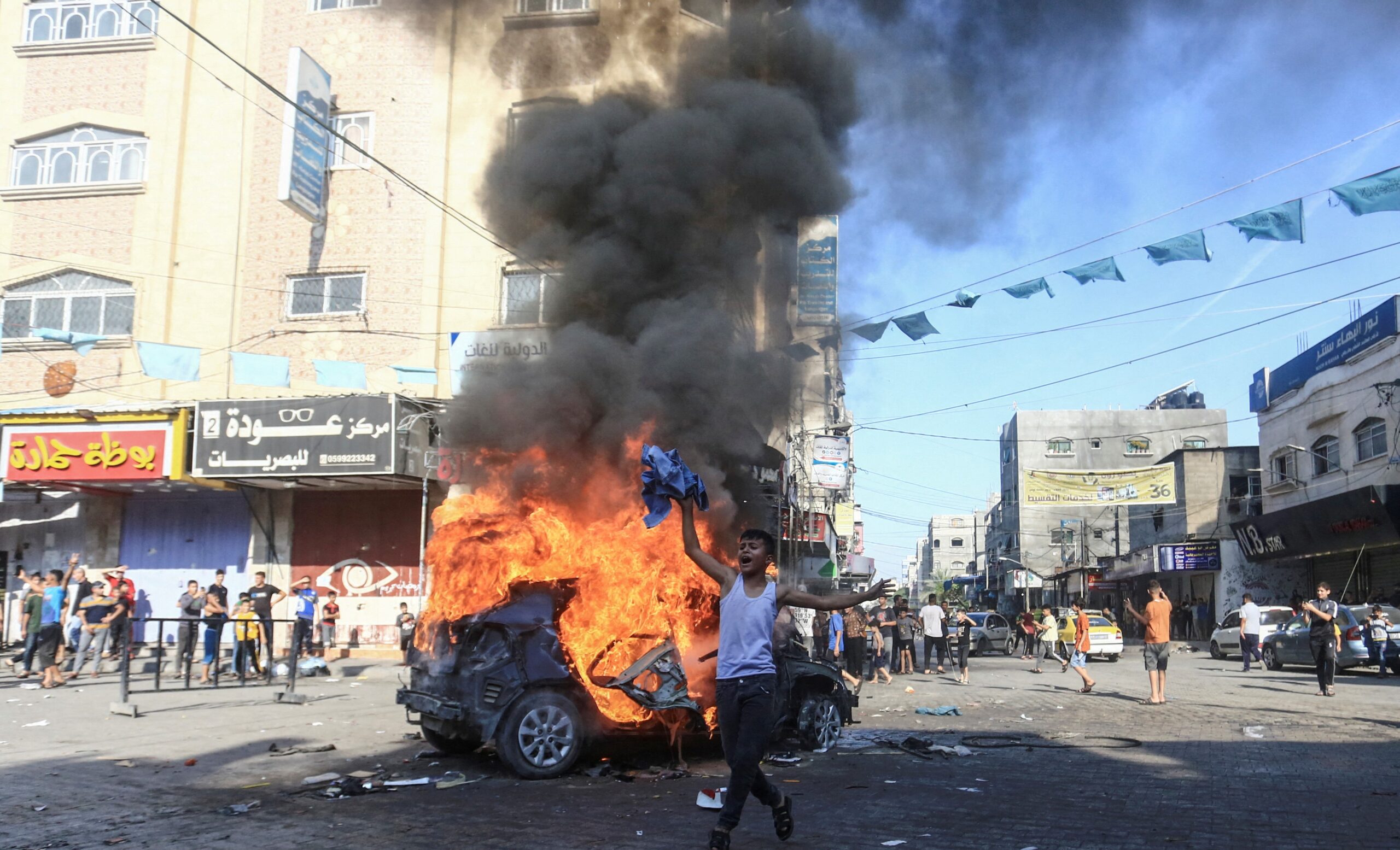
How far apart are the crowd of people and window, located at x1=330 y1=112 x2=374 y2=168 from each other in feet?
28.0

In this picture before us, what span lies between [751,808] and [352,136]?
59.9ft

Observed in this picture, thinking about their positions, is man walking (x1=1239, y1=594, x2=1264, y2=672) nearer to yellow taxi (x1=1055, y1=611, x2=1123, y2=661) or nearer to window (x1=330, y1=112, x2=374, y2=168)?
yellow taxi (x1=1055, y1=611, x2=1123, y2=661)

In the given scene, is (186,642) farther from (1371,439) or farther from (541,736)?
(1371,439)

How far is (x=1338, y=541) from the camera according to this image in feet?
88.9

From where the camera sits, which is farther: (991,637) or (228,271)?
(991,637)

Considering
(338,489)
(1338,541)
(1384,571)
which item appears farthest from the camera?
(1338,541)

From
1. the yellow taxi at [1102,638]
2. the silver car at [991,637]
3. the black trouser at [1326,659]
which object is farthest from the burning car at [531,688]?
the silver car at [991,637]

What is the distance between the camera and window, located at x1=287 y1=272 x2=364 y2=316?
20.6m

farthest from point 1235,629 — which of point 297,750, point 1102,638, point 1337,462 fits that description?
point 297,750

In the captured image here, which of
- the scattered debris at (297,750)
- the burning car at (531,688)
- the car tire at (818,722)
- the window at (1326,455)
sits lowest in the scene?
the scattered debris at (297,750)

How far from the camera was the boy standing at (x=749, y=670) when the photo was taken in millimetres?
5117

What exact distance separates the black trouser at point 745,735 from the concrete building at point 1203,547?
3269 cm

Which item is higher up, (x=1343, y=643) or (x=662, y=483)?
(x=662, y=483)

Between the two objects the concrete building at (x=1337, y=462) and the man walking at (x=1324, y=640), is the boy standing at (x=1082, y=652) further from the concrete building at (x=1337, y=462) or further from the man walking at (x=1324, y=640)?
the concrete building at (x=1337, y=462)
